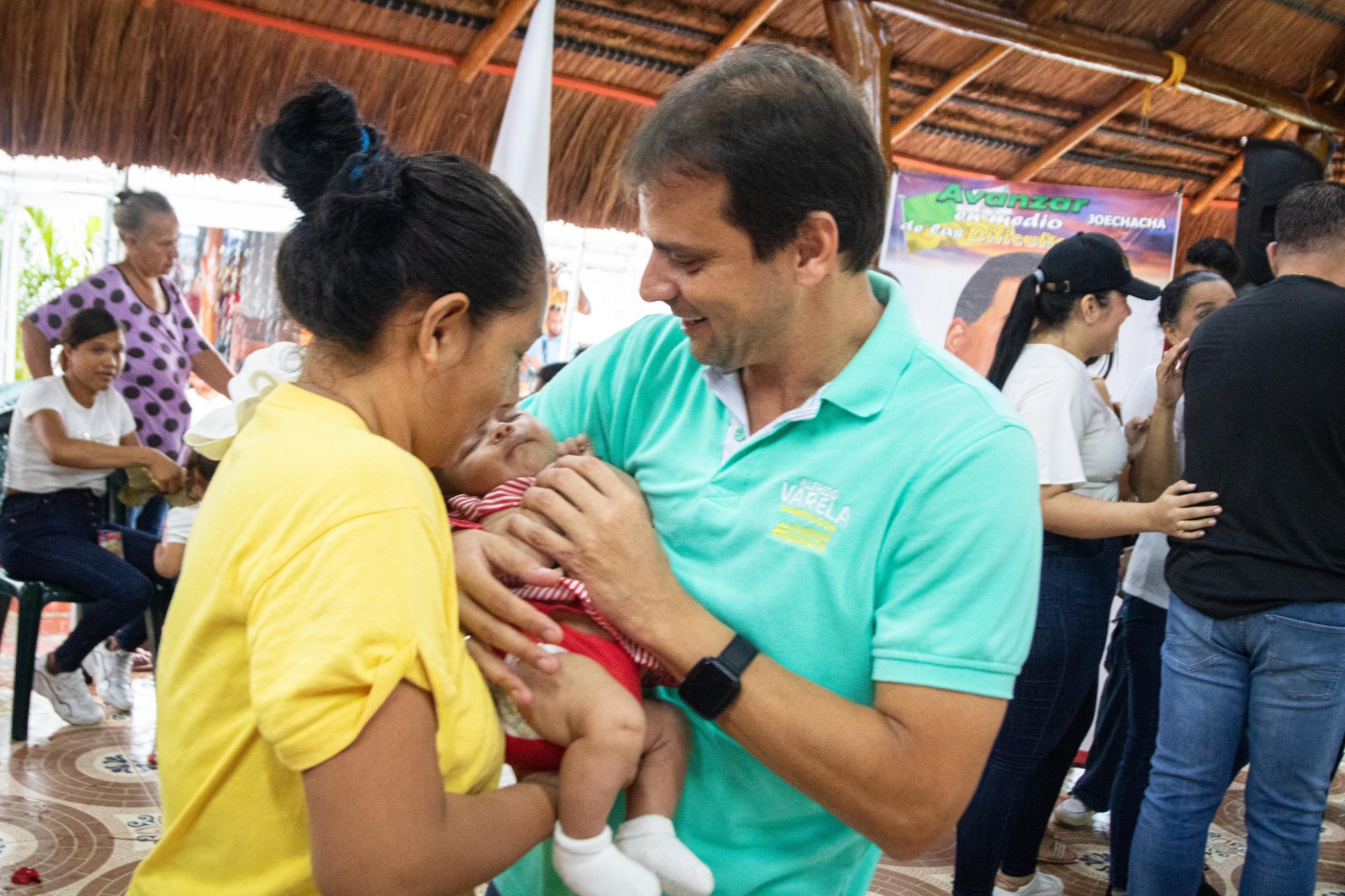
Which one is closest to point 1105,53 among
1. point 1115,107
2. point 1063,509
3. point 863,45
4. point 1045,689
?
point 1115,107

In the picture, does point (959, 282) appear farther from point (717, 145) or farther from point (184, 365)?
point (717, 145)

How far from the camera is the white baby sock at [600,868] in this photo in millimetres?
1349

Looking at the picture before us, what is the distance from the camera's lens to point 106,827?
362cm

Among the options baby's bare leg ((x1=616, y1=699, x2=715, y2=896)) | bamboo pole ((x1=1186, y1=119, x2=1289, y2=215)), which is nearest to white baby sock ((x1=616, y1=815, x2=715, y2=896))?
baby's bare leg ((x1=616, y1=699, x2=715, y2=896))

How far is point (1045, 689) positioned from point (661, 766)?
6.07 ft

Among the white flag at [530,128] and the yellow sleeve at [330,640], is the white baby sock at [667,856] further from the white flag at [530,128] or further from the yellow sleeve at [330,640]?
the white flag at [530,128]

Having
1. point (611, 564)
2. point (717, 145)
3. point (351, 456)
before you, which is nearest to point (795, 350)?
point (717, 145)

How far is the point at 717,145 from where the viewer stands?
133cm

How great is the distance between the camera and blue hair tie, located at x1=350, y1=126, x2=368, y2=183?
123 cm

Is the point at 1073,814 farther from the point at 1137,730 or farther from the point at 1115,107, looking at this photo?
the point at 1115,107

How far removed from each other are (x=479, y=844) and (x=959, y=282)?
15.7 ft

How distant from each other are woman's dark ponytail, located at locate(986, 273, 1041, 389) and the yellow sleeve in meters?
2.48

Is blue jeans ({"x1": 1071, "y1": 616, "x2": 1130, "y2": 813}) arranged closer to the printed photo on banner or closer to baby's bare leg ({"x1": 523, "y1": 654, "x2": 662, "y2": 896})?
the printed photo on banner

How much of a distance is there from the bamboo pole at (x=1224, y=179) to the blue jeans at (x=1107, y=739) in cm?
545
